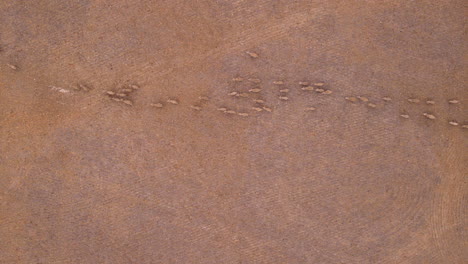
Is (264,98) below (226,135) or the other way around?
the other way around

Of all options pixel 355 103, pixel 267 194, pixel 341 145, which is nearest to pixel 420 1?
pixel 355 103

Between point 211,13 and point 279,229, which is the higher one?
point 211,13

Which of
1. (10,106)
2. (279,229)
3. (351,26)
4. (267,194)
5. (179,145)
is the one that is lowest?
(279,229)

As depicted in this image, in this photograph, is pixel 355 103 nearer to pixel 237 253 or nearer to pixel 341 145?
pixel 341 145

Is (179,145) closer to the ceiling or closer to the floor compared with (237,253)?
closer to the ceiling

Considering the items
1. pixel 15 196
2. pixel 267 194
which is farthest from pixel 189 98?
pixel 15 196

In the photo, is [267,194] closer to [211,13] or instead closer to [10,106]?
[211,13]
